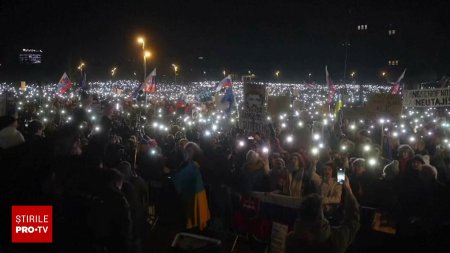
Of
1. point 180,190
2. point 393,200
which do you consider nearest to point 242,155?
point 180,190

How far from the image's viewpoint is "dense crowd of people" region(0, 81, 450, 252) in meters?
5.32

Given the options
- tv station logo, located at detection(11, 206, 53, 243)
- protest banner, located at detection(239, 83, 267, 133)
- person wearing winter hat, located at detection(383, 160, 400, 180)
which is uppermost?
protest banner, located at detection(239, 83, 267, 133)

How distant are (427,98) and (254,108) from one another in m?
4.36

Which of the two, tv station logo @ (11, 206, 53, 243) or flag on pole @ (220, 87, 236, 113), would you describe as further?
flag on pole @ (220, 87, 236, 113)

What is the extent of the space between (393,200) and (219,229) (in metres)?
3.14

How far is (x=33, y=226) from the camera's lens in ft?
17.1

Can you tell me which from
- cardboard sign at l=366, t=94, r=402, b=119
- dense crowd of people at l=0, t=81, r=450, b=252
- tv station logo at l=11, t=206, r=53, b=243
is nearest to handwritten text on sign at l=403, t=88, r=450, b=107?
cardboard sign at l=366, t=94, r=402, b=119

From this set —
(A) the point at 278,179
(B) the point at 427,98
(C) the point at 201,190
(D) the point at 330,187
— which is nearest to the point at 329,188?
(D) the point at 330,187

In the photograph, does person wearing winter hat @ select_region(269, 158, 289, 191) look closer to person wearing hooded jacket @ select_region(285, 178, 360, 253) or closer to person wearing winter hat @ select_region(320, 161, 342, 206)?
person wearing winter hat @ select_region(320, 161, 342, 206)

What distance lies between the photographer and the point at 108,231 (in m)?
5.38

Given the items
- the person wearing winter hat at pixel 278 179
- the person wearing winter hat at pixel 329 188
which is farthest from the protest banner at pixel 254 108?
the person wearing winter hat at pixel 329 188

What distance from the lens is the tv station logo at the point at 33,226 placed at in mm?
5219

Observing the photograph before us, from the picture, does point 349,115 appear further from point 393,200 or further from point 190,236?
point 190,236

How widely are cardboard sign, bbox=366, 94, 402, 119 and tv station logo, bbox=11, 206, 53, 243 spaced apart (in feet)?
30.8
